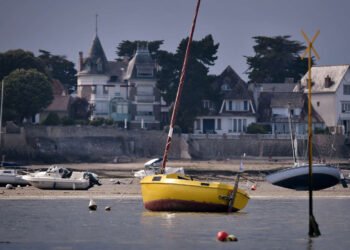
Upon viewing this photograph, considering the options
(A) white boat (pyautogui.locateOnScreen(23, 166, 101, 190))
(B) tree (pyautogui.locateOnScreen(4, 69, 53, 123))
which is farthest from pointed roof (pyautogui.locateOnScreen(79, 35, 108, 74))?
(A) white boat (pyautogui.locateOnScreen(23, 166, 101, 190))

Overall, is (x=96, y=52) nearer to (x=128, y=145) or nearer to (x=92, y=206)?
(x=128, y=145)

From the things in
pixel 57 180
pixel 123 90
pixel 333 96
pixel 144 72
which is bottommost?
pixel 57 180

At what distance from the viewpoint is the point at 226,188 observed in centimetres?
6022

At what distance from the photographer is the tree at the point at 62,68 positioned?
18300 cm

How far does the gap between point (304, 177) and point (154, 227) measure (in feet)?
84.8

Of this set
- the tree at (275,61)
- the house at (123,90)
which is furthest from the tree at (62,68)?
the house at (123,90)

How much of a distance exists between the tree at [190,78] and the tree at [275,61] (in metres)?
27.3

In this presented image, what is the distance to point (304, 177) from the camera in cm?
8069

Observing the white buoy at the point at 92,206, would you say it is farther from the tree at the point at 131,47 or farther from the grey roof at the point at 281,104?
the tree at the point at 131,47

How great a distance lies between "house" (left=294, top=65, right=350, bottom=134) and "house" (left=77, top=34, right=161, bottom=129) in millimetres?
19801

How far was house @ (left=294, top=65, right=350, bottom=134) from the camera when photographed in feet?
441

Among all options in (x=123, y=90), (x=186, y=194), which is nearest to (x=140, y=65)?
(x=123, y=90)

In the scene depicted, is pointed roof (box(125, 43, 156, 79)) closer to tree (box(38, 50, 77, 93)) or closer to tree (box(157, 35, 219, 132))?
tree (box(157, 35, 219, 132))

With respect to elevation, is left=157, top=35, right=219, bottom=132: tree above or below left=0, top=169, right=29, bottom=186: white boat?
above
